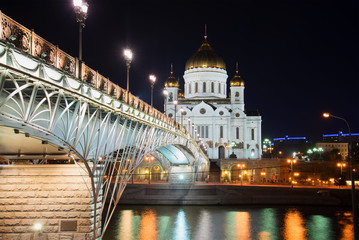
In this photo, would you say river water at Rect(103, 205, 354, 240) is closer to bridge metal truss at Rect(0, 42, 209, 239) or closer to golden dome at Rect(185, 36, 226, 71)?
bridge metal truss at Rect(0, 42, 209, 239)

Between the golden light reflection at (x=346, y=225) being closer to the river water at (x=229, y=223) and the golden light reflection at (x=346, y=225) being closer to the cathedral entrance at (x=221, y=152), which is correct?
the river water at (x=229, y=223)

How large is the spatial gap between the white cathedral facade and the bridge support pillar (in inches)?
1027

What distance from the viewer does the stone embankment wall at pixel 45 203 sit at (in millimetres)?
17641

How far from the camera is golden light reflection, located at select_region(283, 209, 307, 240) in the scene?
2931 centimetres

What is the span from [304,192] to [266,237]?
16842 mm

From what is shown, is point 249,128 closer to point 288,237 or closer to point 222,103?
point 222,103

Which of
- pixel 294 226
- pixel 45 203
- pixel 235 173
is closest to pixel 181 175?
pixel 294 226

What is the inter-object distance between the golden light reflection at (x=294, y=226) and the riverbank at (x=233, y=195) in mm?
4749

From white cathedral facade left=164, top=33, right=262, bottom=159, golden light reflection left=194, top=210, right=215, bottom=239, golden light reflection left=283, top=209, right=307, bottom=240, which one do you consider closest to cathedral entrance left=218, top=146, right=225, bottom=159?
white cathedral facade left=164, top=33, right=262, bottom=159

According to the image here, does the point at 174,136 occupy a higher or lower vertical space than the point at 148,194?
higher

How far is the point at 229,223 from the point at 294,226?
498 centimetres

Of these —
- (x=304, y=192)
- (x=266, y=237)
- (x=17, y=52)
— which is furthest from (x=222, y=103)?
(x=17, y=52)

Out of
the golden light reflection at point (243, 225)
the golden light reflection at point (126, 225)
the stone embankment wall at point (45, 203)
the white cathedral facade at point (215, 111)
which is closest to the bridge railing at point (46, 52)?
the stone embankment wall at point (45, 203)

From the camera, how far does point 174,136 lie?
121 feet
